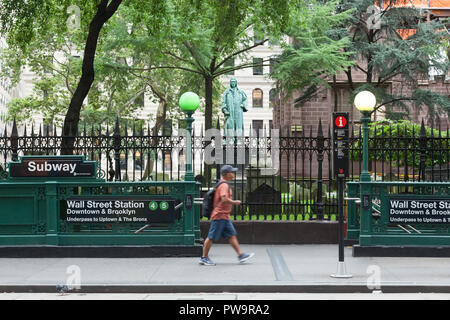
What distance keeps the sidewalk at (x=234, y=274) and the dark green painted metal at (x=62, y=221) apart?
45 cm

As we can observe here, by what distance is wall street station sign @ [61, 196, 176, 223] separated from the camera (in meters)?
11.0

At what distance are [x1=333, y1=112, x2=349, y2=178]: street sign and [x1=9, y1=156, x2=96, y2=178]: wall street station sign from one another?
15.3 feet

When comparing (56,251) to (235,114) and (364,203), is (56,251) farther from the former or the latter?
(235,114)

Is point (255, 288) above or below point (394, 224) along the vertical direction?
below

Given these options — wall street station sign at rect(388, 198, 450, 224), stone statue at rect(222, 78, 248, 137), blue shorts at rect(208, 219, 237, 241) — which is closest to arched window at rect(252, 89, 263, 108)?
stone statue at rect(222, 78, 248, 137)

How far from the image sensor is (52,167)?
11156mm

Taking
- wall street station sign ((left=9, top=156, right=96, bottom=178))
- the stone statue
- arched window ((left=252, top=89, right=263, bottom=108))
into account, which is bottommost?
wall street station sign ((left=9, top=156, right=96, bottom=178))

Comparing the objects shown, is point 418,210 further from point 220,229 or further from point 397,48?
point 397,48

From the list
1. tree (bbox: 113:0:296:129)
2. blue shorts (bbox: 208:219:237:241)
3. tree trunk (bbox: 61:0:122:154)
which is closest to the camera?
blue shorts (bbox: 208:219:237:241)

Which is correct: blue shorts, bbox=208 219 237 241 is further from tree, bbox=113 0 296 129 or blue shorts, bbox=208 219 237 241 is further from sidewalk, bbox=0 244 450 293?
tree, bbox=113 0 296 129

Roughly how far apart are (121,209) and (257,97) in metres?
53.9

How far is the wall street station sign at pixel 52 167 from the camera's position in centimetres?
1113

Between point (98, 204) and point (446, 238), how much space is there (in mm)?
6797

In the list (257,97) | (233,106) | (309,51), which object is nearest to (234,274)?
(233,106)
